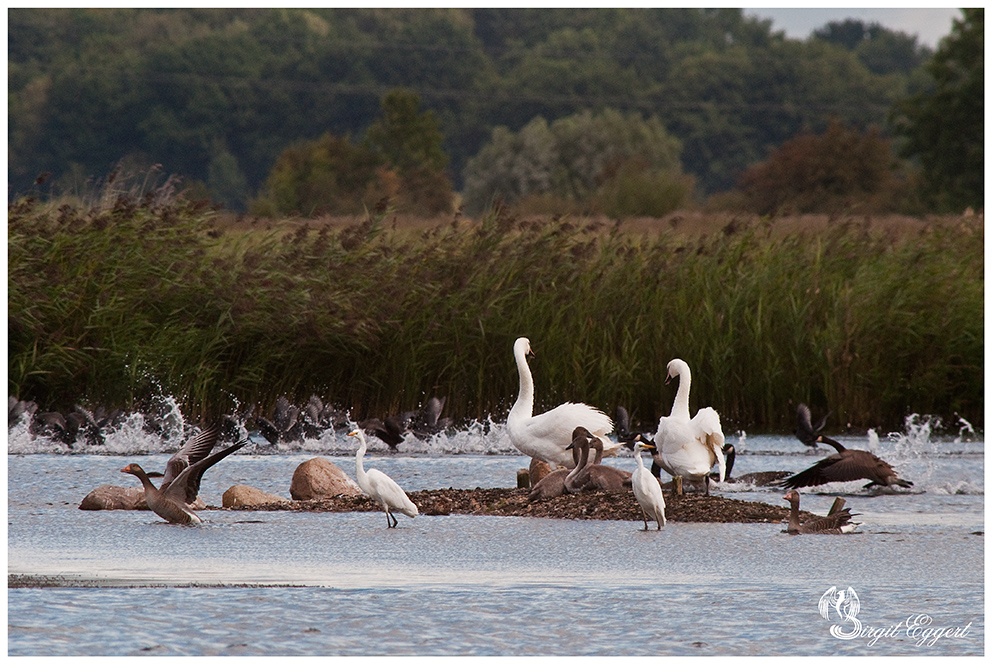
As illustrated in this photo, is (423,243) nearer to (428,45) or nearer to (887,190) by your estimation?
(887,190)

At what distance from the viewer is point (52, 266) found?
31.4ft

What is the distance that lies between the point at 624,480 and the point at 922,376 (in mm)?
4258

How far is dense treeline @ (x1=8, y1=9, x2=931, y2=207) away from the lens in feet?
157

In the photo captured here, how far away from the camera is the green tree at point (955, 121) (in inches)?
1191

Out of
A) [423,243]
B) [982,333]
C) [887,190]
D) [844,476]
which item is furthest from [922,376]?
[887,190]

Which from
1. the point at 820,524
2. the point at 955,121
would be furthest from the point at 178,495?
the point at 955,121

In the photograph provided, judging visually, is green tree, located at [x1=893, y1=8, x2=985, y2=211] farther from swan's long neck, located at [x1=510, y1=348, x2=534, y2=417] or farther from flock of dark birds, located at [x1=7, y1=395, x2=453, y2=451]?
swan's long neck, located at [x1=510, y1=348, x2=534, y2=417]

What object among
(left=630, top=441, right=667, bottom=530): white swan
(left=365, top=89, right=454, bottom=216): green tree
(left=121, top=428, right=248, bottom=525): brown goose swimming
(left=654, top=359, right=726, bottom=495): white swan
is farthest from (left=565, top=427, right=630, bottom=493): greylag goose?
(left=365, top=89, right=454, bottom=216): green tree

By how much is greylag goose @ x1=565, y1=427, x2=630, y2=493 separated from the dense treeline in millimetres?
41476

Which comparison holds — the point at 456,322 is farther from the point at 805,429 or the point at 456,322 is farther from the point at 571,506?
the point at 571,506

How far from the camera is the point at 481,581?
16.5 ft

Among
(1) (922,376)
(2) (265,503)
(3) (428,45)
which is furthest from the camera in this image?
(3) (428,45)

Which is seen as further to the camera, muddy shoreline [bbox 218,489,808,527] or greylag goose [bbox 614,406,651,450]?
greylag goose [bbox 614,406,651,450]

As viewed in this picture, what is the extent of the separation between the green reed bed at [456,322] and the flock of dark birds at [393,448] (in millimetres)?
344
